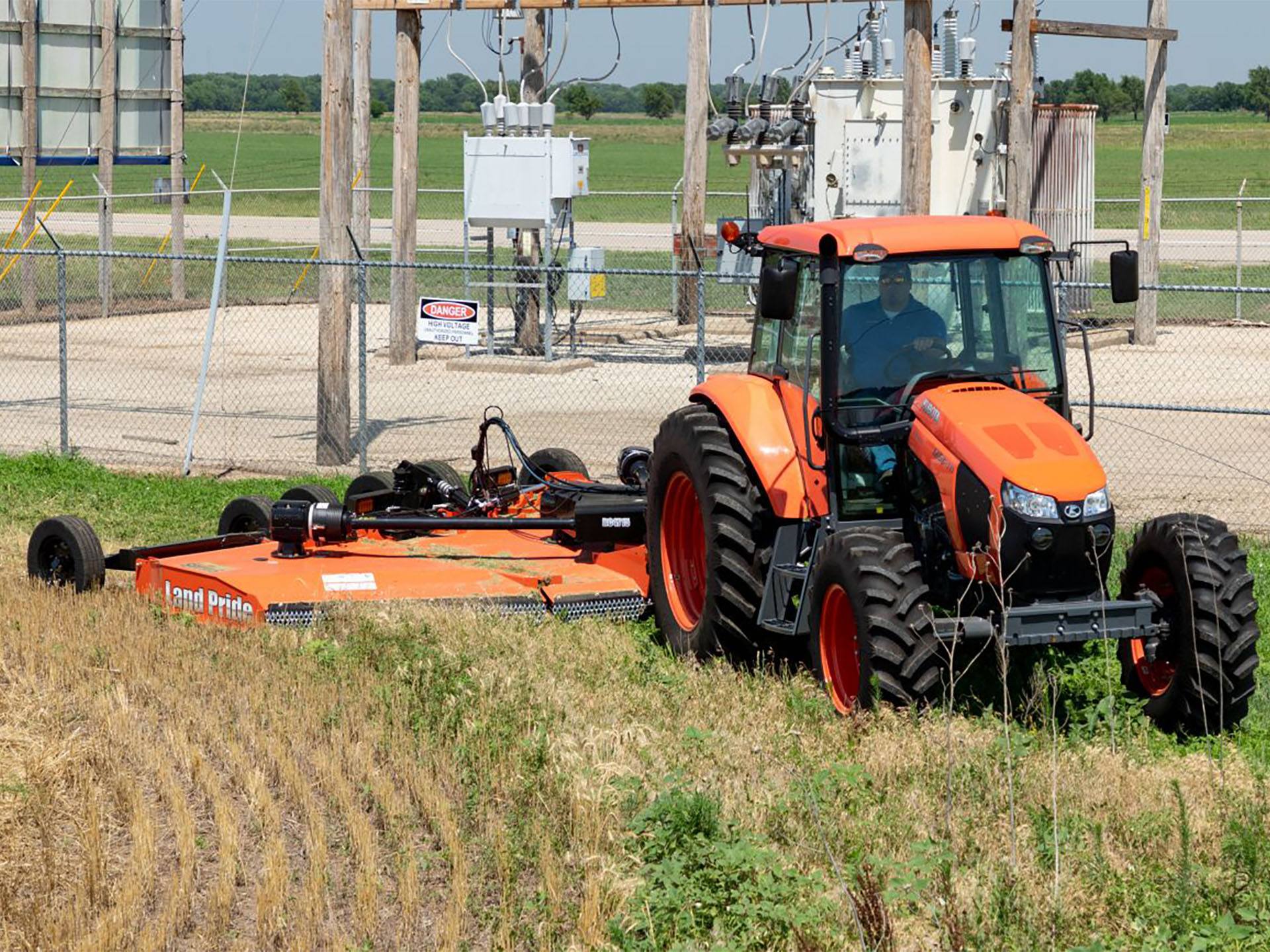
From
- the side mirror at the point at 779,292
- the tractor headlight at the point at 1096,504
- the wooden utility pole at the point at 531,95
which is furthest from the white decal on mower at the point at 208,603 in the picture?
the wooden utility pole at the point at 531,95

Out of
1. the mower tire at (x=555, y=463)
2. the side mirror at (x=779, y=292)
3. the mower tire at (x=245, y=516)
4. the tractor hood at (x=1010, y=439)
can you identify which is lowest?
the mower tire at (x=245, y=516)

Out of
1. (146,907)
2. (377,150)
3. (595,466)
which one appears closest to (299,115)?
(377,150)

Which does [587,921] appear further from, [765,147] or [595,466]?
[765,147]

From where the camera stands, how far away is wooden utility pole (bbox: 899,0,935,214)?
577 inches

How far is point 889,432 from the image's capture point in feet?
25.1

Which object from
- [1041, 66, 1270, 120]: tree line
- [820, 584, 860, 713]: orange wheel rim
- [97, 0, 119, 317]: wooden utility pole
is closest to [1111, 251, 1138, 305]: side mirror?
[820, 584, 860, 713]: orange wheel rim

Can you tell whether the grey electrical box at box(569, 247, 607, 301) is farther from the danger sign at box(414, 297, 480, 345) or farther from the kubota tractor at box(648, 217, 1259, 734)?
the kubota tractor at box(648, 217, 1259, 734)

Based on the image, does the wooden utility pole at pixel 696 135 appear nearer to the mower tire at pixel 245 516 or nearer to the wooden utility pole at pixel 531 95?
the wooden utility pole at pixel 531 95

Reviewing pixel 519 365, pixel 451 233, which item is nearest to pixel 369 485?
pixel 519 365

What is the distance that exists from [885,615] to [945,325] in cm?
157

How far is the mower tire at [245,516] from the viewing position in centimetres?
1064

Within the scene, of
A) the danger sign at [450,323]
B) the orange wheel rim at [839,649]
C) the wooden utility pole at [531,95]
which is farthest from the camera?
the wooden utility pole at [531,95]

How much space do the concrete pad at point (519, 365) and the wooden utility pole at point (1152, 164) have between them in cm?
703

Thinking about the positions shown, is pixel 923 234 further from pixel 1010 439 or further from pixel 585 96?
pixel 585 96
